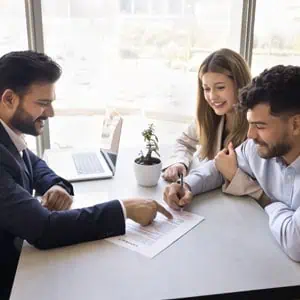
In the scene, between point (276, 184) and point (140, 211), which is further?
point (276, 184)

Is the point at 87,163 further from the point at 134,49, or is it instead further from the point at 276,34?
the point at 276,34

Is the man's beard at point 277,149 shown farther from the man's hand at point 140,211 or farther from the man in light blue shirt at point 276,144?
the man's hand at point 140,211

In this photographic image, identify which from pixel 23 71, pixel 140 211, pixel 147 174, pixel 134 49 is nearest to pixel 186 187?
pixel 147 174

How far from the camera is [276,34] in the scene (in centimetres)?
273

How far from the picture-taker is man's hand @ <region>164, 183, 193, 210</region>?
1.42 meters

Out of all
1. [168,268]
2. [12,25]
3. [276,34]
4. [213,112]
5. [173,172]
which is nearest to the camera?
[168,268]

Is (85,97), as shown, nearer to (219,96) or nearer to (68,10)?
(68,10)

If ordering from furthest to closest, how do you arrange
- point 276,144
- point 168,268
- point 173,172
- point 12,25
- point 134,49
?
point 134,49 < point 12,25 < point 173,172 < point 276,144 < point 168,268

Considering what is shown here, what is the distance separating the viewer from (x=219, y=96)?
1917 millimetres

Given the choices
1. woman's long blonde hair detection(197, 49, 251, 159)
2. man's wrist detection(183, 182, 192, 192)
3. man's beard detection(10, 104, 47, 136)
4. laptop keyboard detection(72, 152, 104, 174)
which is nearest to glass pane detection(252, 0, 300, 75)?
woman's long blonde hair detection(197, 49, 251, 159)

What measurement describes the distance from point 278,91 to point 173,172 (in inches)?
23.9

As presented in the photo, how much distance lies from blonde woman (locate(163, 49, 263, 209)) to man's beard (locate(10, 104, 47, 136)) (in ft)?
2.02

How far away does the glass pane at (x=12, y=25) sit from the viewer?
2.36 metres

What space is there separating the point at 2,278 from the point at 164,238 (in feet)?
1.79
